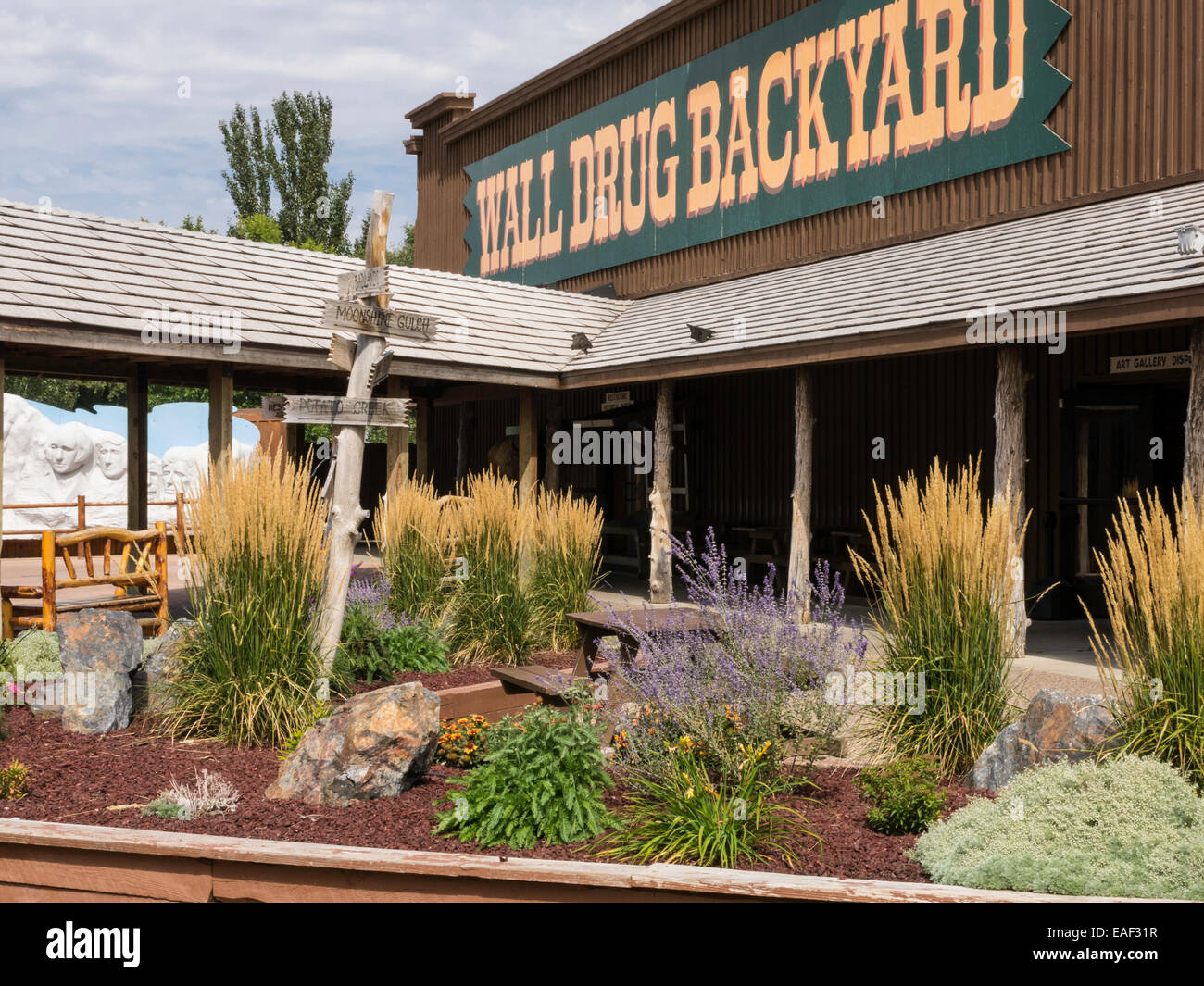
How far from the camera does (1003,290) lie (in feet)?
25.5

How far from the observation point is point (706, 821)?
352 cm

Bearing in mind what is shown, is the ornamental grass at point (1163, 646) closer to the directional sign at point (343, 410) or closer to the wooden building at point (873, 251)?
the wooden building at point (873, 251)

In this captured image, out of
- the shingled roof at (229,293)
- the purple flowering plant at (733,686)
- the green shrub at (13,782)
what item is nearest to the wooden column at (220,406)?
the shingled roof at (229,293)

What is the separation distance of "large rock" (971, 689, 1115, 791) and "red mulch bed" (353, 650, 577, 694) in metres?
3.20

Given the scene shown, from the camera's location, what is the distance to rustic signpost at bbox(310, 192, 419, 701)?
18.8ft

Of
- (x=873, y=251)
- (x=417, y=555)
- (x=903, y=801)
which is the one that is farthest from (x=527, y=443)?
(x=903, y=801)

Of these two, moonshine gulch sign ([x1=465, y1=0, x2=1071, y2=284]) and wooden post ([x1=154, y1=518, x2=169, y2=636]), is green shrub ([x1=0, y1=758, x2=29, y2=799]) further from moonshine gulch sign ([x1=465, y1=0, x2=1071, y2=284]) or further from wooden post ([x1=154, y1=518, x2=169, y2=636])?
moonshine gulch sign ([x1=465, y1=0, x2=1071, y2=284])

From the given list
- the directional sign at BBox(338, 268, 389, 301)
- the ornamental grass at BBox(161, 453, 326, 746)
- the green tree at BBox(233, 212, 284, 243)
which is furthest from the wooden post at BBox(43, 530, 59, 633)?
the green tree at BBox(233, 212, 284, 243)

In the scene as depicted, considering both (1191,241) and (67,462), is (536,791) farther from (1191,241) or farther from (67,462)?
(67,462)

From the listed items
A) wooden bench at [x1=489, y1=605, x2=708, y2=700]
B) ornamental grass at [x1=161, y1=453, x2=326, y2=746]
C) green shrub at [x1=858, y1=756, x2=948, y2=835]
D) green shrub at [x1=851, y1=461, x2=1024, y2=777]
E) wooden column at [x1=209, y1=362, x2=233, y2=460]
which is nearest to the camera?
green shrub at [x1=858, y1=756, x2=948, y2=835]

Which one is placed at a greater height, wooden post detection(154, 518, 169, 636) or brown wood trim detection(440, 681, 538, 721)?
wooden post detection(154, 518, 169, 636)

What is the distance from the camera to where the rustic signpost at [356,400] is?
5.73 meters
